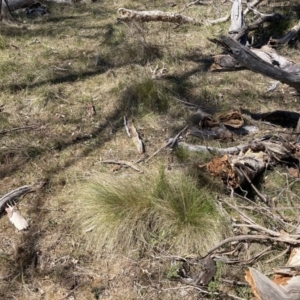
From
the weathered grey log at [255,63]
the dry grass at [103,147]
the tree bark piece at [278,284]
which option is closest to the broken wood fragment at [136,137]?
the dry grass at [103,147]

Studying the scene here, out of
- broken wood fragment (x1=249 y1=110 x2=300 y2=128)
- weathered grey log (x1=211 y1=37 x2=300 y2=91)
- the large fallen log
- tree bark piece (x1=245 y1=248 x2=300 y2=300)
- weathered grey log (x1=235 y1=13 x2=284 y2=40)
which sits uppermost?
weathered grey log (x1=211 y1=37 x2=300 y2=91)

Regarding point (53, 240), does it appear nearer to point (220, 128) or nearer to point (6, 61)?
point (220, 128)

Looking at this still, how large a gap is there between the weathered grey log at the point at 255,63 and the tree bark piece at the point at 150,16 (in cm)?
326

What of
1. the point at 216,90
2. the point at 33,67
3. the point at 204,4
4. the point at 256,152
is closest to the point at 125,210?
the point at 256,152

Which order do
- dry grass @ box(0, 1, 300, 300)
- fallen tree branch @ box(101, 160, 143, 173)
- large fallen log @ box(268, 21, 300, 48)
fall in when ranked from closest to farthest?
dry grass @ box(0, 1, 300, 300)
fallen tree branch @ box(101, 160, 143, 173)
large fallen log @ box(268, 21, 300, 48)

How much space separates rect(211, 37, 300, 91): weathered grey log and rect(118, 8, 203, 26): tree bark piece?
3.26 m

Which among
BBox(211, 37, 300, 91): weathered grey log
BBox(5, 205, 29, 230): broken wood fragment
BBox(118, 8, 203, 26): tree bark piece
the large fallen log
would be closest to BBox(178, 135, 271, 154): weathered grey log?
BBox(211, 37, 300, 91): weathered grey log

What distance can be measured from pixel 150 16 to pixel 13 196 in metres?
4.19

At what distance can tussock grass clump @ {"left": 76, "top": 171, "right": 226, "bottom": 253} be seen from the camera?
3.29 metres

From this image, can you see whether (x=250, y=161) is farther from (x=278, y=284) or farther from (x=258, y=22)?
(x=258, y=22)

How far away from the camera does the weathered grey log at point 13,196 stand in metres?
3.67

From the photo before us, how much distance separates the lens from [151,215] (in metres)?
3.44

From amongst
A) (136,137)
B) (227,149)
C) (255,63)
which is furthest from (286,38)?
(136,137)

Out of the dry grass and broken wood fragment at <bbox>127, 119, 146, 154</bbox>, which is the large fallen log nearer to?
the dry grass
